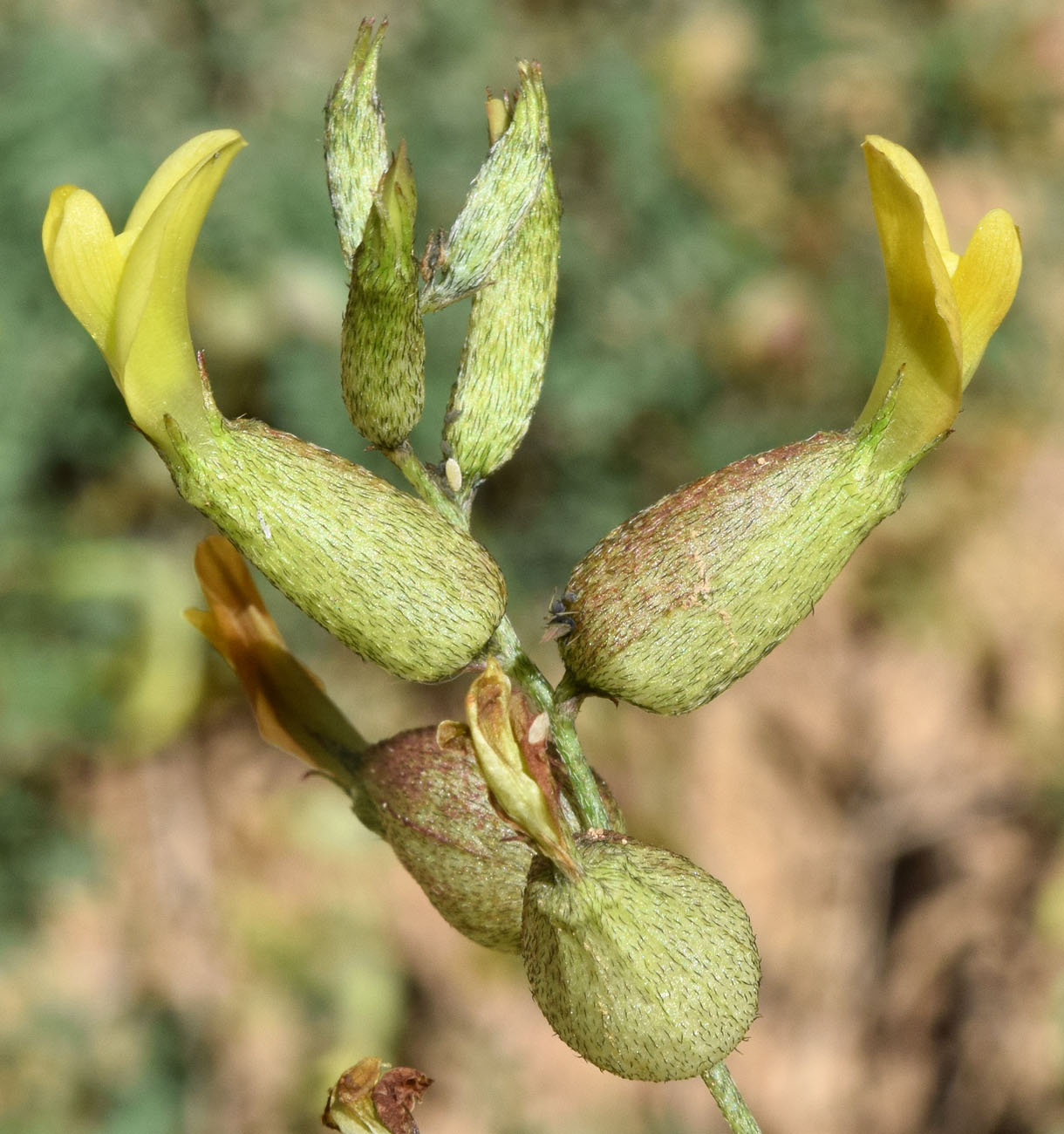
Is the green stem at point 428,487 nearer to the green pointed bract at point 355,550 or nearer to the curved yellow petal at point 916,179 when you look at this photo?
the green pointed bract at point 355,550

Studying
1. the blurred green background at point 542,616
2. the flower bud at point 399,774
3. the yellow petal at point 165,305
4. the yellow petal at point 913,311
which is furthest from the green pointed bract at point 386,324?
the blurred green background at point 542,616

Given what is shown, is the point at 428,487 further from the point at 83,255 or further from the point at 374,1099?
the point at 374,1099

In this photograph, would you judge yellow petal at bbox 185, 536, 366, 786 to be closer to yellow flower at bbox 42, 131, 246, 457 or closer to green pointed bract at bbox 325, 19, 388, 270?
yellow flower at bbox 42, 131, 246, 457

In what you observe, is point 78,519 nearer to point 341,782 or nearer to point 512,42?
point 512,42

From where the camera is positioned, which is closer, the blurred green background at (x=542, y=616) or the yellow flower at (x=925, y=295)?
the yellow flower at (x=925, y=295)

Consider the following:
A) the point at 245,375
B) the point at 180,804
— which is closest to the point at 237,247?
the point at 245,375

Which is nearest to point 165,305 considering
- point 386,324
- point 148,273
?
point 148,273
